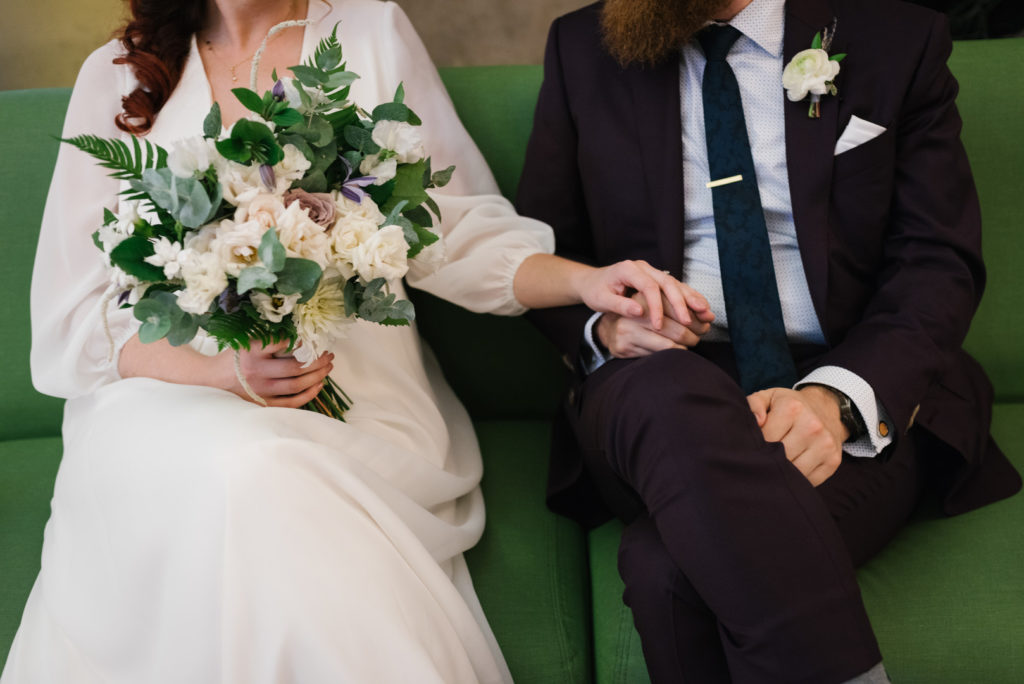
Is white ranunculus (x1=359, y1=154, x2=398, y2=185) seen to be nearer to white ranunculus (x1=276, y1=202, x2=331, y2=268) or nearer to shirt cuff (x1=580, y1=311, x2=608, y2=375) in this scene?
white ranunculus (x1=276, y1=202, x2=331, y2=268)

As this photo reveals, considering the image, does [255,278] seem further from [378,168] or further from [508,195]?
[508,195]

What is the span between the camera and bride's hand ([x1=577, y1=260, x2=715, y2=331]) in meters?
1.45

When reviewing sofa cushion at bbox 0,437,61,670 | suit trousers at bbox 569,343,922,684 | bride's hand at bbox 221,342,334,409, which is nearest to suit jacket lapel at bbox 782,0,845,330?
suit trousers at bbox 569,343,922,684

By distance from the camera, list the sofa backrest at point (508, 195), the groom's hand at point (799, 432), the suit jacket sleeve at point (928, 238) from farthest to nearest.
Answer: the sofa backrest at point (508, 195) → the suit jacket sleeve at point (928, 238) → the groom's hand at point (799, 432)

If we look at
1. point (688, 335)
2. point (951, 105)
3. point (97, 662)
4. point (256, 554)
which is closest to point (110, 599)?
point (97, 662)

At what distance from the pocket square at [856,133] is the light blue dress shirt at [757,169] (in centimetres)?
11

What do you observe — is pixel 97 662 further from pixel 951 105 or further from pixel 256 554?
pixel 951 105

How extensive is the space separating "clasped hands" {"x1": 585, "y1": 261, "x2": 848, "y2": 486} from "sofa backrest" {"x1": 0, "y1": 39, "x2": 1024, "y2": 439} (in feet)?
1.71

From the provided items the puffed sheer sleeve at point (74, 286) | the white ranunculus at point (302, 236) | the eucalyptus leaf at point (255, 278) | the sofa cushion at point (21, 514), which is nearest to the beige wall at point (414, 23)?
the puffed sheer sleeve at point (74, 286)

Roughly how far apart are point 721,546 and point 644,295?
47 centimetres

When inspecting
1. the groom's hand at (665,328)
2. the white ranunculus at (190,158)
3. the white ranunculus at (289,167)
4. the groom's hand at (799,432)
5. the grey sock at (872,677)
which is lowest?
the grey sock at (872,677)

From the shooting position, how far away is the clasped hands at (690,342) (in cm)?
134

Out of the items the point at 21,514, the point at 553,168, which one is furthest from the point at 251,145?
the point at 21,514

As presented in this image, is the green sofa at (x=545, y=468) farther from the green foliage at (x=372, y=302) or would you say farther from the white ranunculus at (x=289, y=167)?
the white ranunculus at (x=289, y=167)
